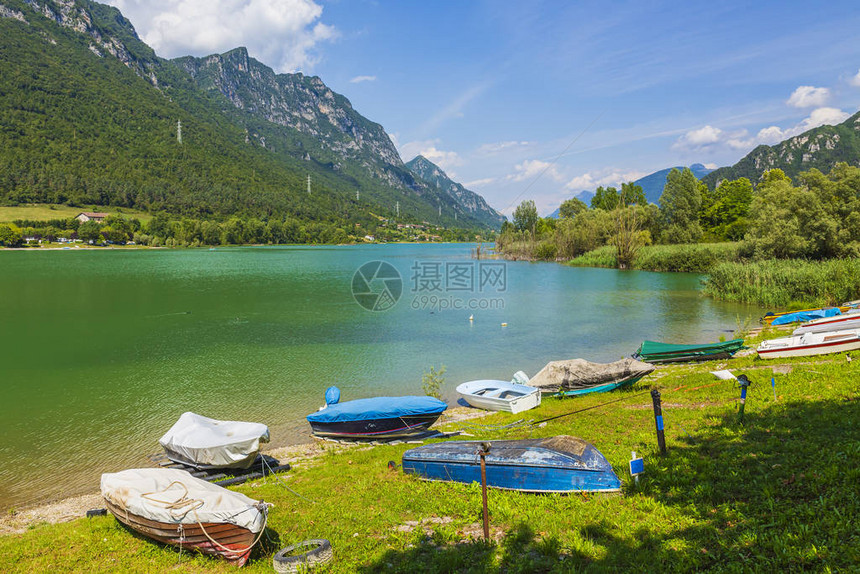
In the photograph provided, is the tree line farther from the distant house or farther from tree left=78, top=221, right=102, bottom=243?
the distant house

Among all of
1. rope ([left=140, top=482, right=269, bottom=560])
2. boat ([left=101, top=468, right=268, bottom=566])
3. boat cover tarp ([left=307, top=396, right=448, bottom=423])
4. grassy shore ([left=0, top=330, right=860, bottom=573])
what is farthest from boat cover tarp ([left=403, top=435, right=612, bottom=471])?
boat cover tarp ([left=307, top=396, right=448, bottom=423])

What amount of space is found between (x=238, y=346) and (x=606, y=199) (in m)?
108

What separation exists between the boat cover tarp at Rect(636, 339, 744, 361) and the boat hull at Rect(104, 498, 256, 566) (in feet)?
68.0

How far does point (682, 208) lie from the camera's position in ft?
283

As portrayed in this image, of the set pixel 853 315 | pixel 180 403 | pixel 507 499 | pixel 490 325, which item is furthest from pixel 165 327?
pixel 853 315

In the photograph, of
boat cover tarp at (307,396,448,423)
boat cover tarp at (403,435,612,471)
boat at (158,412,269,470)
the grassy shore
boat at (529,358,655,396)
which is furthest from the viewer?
boat at (529,358,655,396)

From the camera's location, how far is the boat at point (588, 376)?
16859 mm

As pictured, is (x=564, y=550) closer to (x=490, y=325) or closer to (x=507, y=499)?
(x=507, y=499)

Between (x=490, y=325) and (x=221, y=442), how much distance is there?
88.0 ft

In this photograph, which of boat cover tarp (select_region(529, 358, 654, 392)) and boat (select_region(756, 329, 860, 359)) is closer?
boat (select_region(756, 329, 860, 359))

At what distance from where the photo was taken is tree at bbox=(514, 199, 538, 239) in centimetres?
12775

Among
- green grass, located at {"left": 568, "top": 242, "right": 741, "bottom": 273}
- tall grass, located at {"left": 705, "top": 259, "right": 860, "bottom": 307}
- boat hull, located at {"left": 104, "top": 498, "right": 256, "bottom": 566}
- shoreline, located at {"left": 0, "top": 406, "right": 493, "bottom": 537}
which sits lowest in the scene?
shoreline, located at {"left": 0, "top": 406, "right": 493, "bottom": 537}

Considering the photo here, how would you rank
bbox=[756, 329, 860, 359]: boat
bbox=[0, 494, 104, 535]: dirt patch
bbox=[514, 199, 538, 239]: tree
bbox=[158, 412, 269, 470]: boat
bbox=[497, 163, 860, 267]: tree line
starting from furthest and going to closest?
1. bbox=[514, 199, 538, 239]: tree
2. bbox=[497, 163, 860, 267]: tree line
3. bbox=[756, 329, 860, 359]: boat
4. bbox=[158, 412, 269, 470]: boat
5. bbox=[0, 494, 104, 535]: dirt patch

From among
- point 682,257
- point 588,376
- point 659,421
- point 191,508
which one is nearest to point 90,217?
point 682,257
